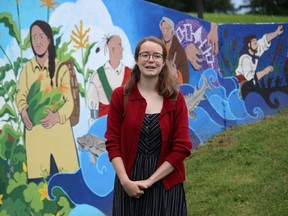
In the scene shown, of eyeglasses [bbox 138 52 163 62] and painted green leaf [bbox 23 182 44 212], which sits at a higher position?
eyeglasses [bbox 138 52 163 62]

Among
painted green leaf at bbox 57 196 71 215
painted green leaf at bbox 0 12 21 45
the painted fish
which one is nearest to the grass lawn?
the painted fish

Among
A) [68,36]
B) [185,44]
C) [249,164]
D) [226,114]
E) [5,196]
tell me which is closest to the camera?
[5,196]

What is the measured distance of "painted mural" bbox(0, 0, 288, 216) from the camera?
5.10 m

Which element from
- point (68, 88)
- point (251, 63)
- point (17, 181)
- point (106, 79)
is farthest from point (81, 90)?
point (251, 63)

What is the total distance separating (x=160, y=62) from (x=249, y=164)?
11.1 feet

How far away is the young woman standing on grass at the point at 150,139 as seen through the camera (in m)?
3.27

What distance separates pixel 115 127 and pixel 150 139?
228mm

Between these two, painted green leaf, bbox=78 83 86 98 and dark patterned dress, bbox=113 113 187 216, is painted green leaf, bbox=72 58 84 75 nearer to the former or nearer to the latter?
painted green leaf, bbox=78 83 86 98

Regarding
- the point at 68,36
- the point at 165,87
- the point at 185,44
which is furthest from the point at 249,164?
the point at 165,87

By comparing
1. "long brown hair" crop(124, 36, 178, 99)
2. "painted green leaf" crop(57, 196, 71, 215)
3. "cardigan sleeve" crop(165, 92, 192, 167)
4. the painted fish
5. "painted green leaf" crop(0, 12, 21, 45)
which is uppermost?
"painted green leaf" crop(0, 12, 21, 45)

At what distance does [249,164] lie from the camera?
636 centimetres

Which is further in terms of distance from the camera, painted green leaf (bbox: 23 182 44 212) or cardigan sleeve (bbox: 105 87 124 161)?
painted green leaf (bbox: 23 182 44 212)

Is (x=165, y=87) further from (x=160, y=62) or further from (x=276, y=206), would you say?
(x=276, y=206)

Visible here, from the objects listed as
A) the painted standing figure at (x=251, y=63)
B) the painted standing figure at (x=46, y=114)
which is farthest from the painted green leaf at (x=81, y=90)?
the painted standing figure at (x=251, y=63)
